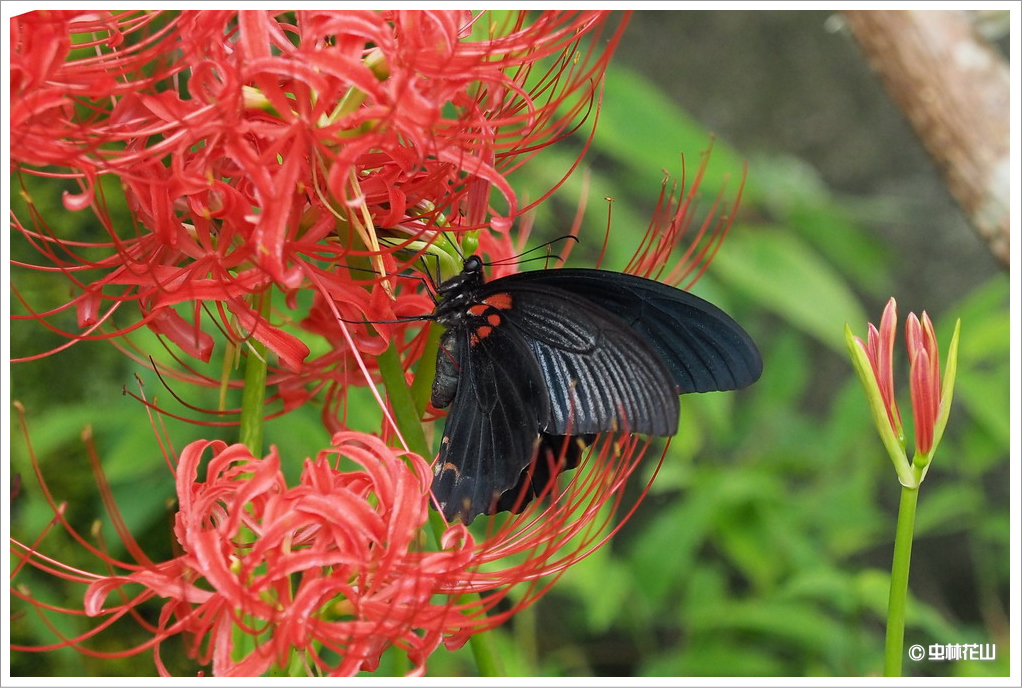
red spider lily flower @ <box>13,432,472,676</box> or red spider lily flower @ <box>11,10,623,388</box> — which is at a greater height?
red spider lily flower @ <box>11,10,623,388</box>

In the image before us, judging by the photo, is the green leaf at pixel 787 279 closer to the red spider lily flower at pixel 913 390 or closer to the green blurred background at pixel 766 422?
the green blurred background at pixel 766 422

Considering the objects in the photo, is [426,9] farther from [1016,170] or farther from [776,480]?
[776,480]

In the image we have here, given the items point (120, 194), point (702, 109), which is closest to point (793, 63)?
point (702, 109)

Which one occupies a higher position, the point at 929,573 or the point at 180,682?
the point at 180,682

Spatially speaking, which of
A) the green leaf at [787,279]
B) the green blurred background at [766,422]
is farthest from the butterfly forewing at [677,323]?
the green leaf at [787,279]

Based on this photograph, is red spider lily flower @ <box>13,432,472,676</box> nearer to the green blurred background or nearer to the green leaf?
the green blurred background

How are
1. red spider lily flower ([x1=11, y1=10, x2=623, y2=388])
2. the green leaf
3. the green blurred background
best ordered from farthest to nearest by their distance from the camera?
the green leaf
the green blurred background
red spider lily flower ([x1=11, y1=10, x2=623, y2=388])

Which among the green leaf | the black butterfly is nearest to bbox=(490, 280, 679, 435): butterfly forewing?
the black butterfly

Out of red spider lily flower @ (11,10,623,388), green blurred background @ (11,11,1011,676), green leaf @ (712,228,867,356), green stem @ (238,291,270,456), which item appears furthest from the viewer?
green leaf @ (712,228,867,356)
